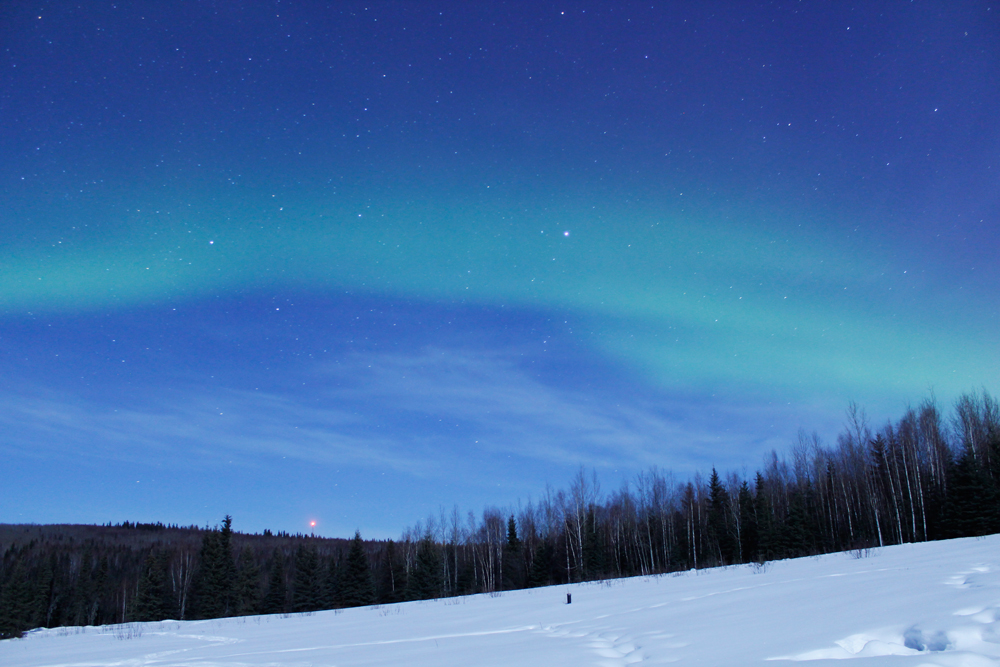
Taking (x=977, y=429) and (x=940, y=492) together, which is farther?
(x=977, y=429)

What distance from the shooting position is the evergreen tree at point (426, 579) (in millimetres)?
50250

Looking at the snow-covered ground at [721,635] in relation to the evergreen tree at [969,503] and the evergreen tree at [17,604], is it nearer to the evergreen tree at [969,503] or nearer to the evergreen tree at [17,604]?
the evergreen tree at [969,503]

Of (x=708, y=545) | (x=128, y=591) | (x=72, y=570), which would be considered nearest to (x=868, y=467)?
(x=708, y=545)

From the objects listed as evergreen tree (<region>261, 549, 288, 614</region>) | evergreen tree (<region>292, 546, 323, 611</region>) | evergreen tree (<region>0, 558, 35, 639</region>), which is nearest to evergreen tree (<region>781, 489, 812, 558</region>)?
evergreen tree (<region>292, 546, 323, 611</region>)

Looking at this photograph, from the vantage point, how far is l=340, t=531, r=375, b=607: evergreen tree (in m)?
49.9

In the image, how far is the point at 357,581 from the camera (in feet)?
166

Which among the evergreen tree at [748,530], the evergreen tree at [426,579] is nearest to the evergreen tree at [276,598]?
the evergreen tree at [426,579]

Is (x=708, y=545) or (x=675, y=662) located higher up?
(x=675, y=662)

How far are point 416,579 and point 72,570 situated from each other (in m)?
65.2

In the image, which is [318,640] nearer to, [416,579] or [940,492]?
[416,579]

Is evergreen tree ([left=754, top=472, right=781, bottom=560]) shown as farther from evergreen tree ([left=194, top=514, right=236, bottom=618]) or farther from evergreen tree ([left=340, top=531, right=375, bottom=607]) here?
evergreen tree ([left=194, top=514, right=236, bottom=618])

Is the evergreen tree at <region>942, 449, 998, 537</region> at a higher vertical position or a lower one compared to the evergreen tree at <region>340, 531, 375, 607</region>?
higher

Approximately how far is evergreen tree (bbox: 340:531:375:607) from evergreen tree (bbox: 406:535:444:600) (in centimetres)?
366

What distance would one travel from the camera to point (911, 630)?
527cm
